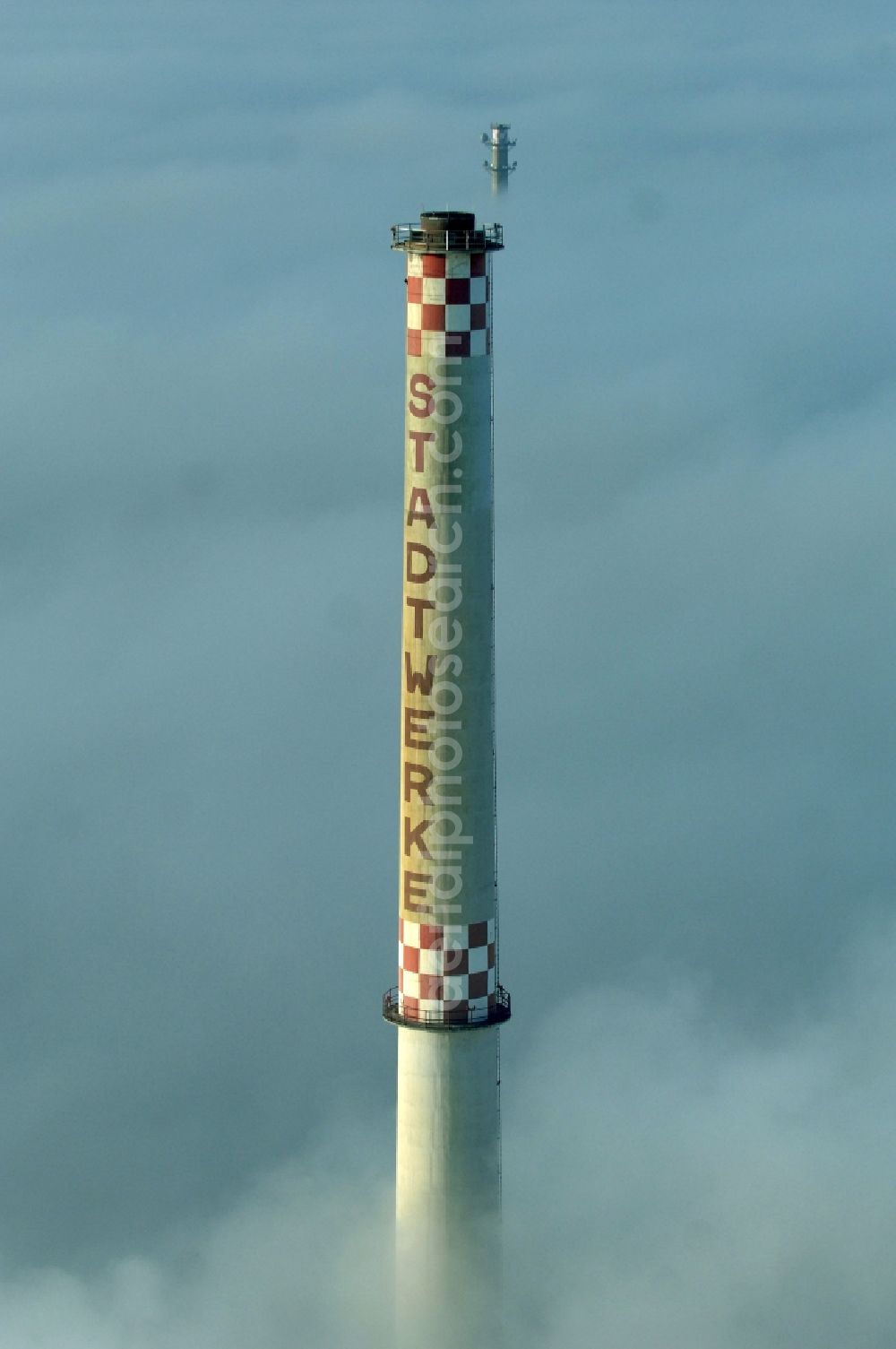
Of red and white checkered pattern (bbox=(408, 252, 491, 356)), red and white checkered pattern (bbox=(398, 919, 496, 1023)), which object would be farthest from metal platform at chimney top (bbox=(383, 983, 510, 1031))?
red and white checkered pattern (bbox=(408, 252, 491, 356))

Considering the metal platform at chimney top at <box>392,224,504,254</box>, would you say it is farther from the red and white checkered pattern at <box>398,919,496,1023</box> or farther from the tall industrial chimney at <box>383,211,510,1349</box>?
the red and white checkered pattern at <box>398,919,496,1023</box>

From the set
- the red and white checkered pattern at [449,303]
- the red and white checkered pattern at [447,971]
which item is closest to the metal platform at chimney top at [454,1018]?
the red and white checkered pattern at [447,971]

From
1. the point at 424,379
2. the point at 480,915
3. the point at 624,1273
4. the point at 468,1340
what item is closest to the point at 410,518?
the point at 424,379

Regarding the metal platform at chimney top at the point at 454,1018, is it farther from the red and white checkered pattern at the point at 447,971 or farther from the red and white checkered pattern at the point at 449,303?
the red and white checkered pattern at the point at 449,303

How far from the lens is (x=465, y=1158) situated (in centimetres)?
9612

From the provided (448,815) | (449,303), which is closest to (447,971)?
(448,815)

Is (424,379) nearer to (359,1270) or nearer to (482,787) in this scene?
(482,787)

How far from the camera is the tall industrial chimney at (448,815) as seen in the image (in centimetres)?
9044

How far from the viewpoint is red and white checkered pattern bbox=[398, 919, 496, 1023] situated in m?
94.5

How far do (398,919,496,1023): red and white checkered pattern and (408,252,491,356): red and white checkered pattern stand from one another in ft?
63.9

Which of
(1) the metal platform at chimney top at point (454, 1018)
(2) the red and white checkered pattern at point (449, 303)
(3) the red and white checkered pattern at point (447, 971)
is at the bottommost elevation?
(1) the metal platform at chimney top at point (454, 1018)

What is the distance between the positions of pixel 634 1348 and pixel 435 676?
29829mm

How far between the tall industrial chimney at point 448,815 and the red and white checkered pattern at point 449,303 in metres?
0.06

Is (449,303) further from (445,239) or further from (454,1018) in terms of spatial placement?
(454,1018)
